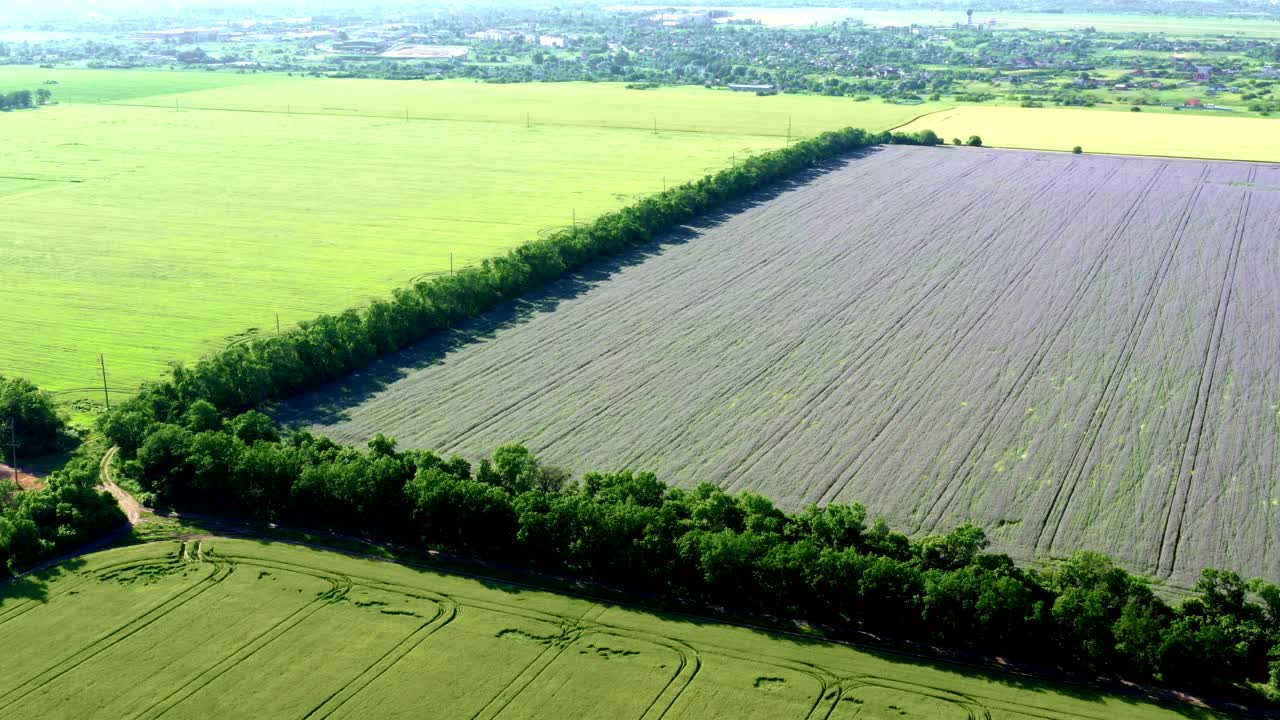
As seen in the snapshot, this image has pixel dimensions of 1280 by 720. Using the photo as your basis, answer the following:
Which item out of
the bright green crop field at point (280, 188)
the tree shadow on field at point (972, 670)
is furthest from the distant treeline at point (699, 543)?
the bright green crop field at point (280, 188)

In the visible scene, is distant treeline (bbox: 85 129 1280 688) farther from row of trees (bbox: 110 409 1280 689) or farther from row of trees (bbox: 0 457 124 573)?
row of trees (bbox: 0 457 124 573)

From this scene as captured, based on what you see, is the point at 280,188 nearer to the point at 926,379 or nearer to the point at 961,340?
the point at 961,340

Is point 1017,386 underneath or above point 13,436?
underneath

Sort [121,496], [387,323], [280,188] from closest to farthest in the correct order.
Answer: [121,496], [387,323], [280,188]

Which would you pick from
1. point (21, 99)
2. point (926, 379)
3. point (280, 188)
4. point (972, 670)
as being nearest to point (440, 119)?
point (280, 188)

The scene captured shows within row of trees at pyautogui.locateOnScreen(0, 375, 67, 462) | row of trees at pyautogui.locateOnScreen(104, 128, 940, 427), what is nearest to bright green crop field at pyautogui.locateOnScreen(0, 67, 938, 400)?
row of trees at pyautogui.locateOnScreen(0, 375, 67, 462)

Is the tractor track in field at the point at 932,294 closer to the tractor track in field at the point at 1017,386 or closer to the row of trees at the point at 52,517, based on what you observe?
the tractor track in field at the point at 1017,386
